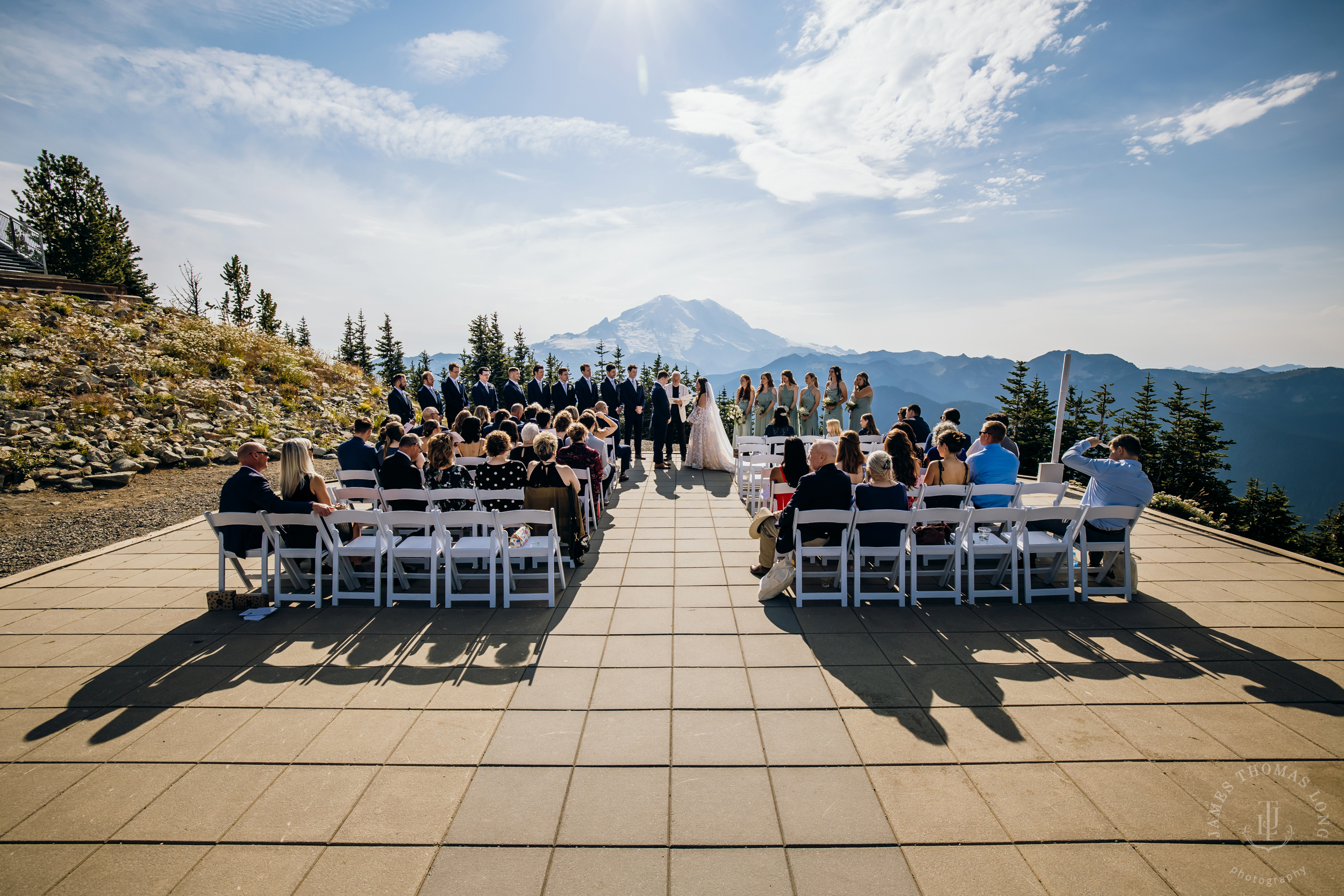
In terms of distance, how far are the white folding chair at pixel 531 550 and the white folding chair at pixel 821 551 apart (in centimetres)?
220

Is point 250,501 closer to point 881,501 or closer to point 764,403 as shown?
point 881,501

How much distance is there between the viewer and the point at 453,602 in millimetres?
5324

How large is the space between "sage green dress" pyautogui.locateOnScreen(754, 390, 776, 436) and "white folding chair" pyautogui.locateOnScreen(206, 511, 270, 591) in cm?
A: 961

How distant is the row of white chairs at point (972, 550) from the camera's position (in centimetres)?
502

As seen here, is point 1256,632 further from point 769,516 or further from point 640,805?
point 640,805

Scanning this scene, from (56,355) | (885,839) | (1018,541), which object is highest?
(56,355)

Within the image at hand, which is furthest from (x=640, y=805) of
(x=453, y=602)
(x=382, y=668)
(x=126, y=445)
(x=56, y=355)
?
(x=56, y=355)

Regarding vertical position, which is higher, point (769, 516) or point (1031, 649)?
point (769, 516)

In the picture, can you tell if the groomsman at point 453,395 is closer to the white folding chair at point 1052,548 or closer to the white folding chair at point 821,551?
the white folding chair at point 821,551

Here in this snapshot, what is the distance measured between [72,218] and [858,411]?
50209 millimetres

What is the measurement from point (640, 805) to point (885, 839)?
3.77 feet

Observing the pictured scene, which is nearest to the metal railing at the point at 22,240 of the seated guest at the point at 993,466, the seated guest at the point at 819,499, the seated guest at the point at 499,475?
the seated guest at the point at 499,475

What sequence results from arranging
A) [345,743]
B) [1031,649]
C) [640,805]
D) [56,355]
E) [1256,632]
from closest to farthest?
[640,805]
[345,743]
[1031,649]
[1256,632]
[56,355]

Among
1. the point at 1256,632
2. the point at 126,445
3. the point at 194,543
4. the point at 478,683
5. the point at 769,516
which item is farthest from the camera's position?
the point at 126,445
